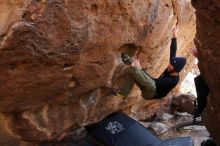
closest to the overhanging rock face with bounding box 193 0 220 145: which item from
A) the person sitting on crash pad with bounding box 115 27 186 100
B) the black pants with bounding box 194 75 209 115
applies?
the black pants with bounding box 194 75 209 115

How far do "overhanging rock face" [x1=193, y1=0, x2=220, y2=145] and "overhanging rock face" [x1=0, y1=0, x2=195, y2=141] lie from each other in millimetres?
1890

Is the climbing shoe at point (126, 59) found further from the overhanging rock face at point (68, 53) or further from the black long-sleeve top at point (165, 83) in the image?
the black long-sleeve top at point (165, 83)

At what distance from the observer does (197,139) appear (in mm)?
10406

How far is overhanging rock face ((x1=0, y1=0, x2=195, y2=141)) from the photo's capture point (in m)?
5.68

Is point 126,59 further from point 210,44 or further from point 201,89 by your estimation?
point 210,44

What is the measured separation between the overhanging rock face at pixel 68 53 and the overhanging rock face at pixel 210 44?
1.89 m

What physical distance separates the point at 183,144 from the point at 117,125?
139 centimetres

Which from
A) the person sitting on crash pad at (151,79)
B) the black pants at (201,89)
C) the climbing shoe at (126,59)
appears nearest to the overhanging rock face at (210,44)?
the black pants at (201,89)

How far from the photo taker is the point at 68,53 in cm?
635

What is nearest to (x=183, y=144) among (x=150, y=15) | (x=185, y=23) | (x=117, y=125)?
(x=117, y=125)

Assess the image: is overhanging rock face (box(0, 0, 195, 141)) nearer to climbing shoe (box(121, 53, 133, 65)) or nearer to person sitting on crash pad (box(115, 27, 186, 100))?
climbing shoe (box(121, 53, 133, 65))

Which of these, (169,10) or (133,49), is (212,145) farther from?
(169,10)

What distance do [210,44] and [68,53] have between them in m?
2.31

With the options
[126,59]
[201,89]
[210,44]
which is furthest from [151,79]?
[210,44]
